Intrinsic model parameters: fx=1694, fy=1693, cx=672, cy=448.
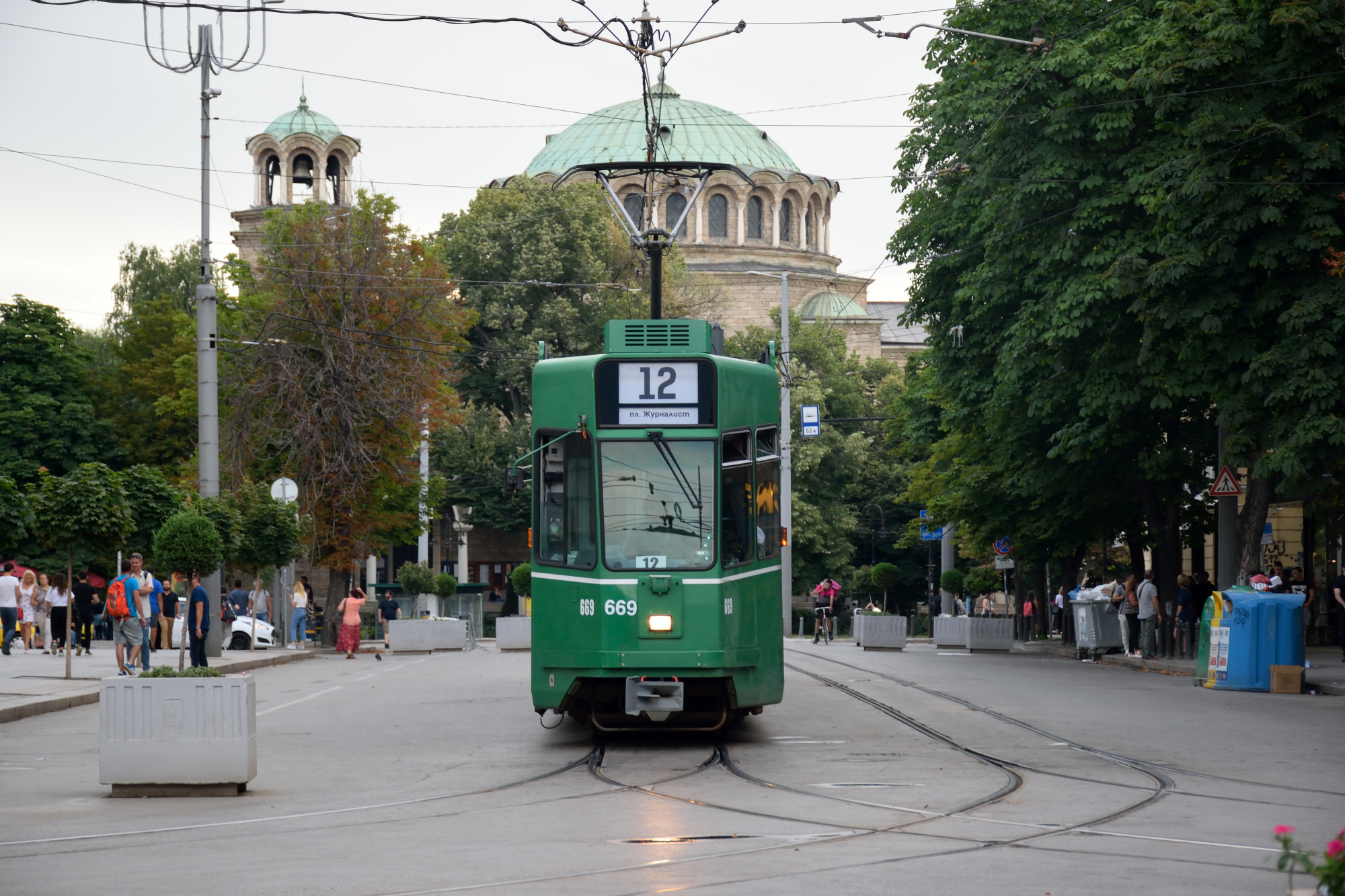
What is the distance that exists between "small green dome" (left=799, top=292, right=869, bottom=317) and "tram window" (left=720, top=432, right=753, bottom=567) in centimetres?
7181

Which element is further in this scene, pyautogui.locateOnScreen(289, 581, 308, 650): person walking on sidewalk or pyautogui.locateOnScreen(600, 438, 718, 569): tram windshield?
pyautogui.locateOnScreen(289, 581, 308, 650): person walking on sidewalk

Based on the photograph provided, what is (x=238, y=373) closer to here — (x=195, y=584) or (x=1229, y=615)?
(x=195, y=584)

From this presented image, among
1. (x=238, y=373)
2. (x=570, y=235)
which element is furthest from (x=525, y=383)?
(x=238, y=373)

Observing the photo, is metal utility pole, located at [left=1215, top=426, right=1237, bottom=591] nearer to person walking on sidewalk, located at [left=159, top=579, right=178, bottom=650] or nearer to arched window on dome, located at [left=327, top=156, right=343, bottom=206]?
person walking on sidewalk, located at [left=159, top=579, right=178, bottom=650]

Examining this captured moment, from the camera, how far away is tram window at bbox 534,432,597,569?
13.9m

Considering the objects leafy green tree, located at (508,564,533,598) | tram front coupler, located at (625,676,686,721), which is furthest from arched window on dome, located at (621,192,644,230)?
tram front coupler, located at (625,676,686,721)

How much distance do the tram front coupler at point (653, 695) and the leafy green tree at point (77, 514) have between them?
38.5 ft

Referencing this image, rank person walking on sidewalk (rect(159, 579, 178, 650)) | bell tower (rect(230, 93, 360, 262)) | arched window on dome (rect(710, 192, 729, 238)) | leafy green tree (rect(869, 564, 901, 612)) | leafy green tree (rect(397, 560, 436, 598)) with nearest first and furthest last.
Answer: person walking on sidewalk (rect(159, 579, 178, 650)), leafy green tree (rect(397, 560, 436, 598)), leafy green tree (rect(869, 564, 901, 612)), bell tower (rect(230, 93, 360, 262)), arched window on dome (rect(710, 192, 729, 238))

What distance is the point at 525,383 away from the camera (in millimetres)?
61375

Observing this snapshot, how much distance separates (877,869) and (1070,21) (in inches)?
879

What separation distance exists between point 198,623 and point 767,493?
530 inches

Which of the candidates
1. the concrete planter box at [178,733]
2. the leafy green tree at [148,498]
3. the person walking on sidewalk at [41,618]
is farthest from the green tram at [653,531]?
the person walking on sidewalk at [41,618]

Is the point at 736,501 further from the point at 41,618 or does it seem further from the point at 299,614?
the point at 299,614

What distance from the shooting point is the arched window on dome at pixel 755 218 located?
88.8 meters
